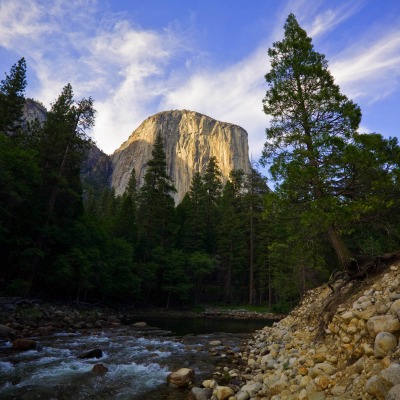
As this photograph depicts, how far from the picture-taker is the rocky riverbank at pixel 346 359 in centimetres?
471

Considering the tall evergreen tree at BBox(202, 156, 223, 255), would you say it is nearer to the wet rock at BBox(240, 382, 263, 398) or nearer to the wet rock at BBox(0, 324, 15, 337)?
the wet rock at BBox(0, 324, 15, 337)

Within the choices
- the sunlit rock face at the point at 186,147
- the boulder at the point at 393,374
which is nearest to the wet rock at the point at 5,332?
the boulder at the point at 393,374

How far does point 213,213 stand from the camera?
52.6 metres

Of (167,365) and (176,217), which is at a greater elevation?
(176,217)

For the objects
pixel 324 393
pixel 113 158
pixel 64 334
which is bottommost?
pixel 64 334

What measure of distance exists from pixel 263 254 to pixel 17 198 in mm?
33067

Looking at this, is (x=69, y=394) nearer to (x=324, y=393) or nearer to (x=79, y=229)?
(x=324, y=393)

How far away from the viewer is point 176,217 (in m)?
48.5

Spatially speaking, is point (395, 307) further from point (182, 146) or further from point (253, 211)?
point (182, 146)

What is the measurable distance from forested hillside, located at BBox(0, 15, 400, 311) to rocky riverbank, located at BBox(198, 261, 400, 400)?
8.40 ft

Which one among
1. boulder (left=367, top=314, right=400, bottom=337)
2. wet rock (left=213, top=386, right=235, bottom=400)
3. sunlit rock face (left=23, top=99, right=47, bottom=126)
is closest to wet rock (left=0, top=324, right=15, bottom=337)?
wet rock (left=213, top=386, right=235, bottom=400)

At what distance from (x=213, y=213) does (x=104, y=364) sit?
42975 mm

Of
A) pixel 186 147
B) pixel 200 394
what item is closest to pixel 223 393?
pixel 200 394

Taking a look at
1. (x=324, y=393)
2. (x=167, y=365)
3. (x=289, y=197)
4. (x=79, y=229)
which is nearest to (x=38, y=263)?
(x=79, y=229)
